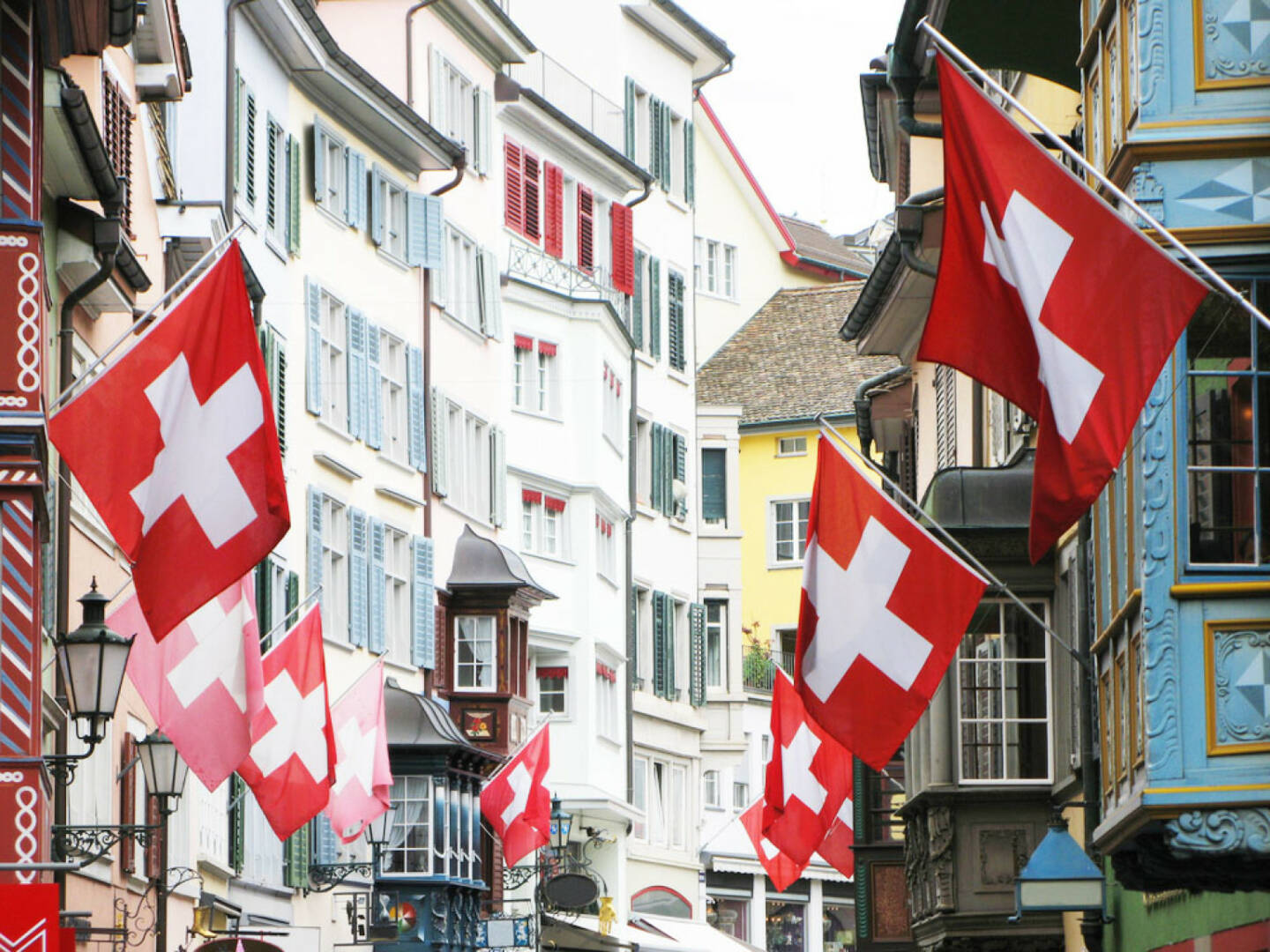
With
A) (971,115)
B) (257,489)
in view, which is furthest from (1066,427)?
(257,489)

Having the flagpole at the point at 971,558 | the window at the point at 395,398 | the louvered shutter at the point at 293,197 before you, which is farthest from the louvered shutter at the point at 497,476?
the flagpole at the point at 971,558

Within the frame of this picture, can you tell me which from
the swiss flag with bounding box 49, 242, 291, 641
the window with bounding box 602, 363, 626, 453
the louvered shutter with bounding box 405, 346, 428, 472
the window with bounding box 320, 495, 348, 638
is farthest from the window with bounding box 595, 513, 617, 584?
the swiss flag with bounding box 49, 242, 291, 641

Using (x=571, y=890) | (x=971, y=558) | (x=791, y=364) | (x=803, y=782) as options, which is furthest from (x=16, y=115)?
(x=791, y=364)

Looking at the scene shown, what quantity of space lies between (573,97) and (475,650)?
11.6m

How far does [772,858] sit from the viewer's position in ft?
112

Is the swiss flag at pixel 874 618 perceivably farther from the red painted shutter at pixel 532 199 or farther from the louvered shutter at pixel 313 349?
the red painted shutter at pixel 532 199

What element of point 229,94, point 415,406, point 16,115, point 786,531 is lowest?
point 16,115

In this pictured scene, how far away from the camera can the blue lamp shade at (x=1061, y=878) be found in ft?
65.4

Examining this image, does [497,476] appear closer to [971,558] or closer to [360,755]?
[360,755]

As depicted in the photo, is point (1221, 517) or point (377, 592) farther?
point (377, 592)

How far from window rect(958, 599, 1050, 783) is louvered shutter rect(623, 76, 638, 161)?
28.7 m

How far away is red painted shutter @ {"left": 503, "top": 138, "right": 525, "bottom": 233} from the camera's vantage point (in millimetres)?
47125

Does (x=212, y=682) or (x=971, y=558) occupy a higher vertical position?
(x=971, y=558)

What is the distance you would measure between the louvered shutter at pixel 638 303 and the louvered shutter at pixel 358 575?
14579mm
